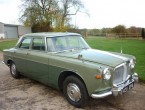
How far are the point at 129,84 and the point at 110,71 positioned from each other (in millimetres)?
822

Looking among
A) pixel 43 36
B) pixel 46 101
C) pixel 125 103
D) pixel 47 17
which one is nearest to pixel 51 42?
pixel 43 36

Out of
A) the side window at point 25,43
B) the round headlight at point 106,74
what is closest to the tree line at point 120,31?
the side window at point 25,43

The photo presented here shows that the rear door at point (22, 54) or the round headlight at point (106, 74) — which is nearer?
the round headlight at point (106, 74)

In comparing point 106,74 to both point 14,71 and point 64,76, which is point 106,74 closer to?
point 64,76

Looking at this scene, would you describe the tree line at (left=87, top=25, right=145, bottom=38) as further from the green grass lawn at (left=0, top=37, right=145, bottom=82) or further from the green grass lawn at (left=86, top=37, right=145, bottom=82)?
the green grass lawn at (left=86, top=37, right=145, bottom=82)

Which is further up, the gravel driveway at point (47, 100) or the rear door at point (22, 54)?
the rear door at point (22, 54)

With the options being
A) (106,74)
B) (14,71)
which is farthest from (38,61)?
(106,74)

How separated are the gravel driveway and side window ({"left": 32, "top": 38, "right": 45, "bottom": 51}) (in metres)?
1.27

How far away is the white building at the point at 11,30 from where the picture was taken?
46831 mm

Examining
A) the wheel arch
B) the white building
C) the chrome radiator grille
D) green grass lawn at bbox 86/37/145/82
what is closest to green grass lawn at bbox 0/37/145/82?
green grass lawn at bbox 86/37/145/82

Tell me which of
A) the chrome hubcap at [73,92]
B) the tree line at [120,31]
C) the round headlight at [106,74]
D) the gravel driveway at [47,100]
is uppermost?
the tree line at [120,31]

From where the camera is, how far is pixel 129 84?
4.80 m

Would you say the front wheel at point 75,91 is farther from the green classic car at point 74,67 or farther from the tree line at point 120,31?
the tree line at point 120,31

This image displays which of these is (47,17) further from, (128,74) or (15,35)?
(128,74)
